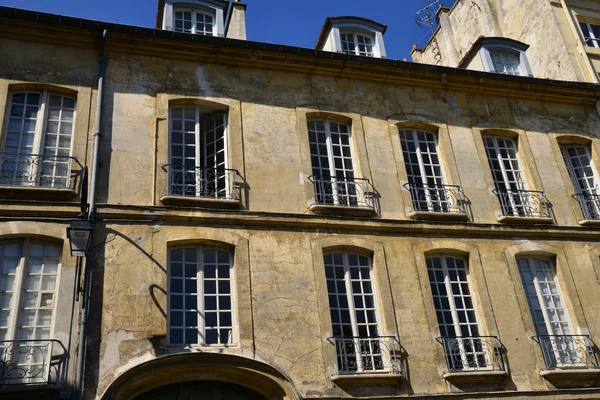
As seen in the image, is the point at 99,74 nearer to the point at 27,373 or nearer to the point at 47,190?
the point at 47,190

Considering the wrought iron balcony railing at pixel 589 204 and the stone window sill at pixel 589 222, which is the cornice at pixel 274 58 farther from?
the stone window sill at pixel 589 222

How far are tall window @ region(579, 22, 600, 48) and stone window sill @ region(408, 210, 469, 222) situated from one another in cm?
814

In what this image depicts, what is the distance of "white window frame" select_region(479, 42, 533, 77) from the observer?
14977mm

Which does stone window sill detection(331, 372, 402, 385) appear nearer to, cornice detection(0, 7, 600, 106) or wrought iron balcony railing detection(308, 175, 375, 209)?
wrought iron balcony railing detection(308, 175, 375, 209)

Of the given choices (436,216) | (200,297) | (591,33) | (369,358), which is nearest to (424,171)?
(436,216)

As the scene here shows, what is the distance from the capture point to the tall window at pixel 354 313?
986cm

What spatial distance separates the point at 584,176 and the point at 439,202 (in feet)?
13.7

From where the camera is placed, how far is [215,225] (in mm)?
10227

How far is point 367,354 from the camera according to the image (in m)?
9.93

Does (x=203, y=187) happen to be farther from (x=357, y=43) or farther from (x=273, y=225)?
(x=357, y=43)

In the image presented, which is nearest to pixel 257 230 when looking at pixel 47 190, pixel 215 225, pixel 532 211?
pixel 215 225

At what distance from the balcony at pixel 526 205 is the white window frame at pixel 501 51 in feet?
12.4

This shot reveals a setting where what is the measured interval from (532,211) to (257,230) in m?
5.98

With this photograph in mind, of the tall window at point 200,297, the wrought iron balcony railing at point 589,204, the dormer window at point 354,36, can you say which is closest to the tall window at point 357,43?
the dormer window at point 354,36
